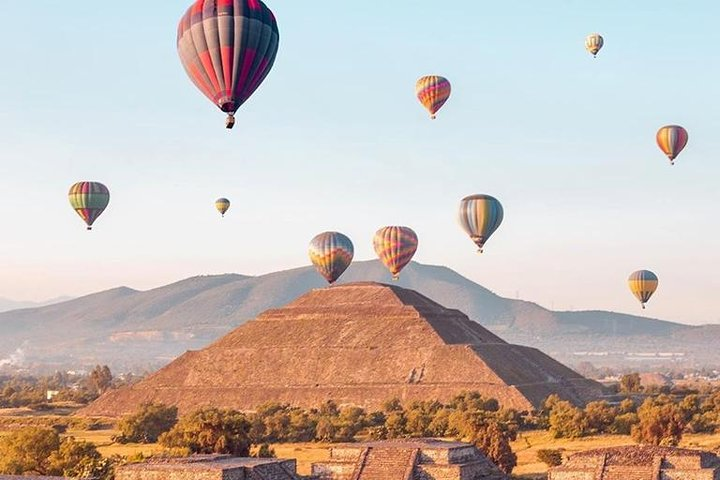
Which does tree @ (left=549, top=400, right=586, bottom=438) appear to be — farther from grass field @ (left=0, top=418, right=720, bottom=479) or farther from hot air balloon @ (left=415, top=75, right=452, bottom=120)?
hot air balloon @ (left=415, top=75, right=452, bottom=120)

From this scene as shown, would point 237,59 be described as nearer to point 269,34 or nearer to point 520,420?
point 269,34

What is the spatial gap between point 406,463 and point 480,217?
74.8 metres

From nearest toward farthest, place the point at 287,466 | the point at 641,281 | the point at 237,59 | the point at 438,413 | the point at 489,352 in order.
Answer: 1. the point at 287,466
2. the point at 237,59
3. the point at 438,413
4. the point at 641,281
5. the point at 489,352

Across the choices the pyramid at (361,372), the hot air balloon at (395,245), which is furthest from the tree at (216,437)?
the hot air balloon at (395,245)

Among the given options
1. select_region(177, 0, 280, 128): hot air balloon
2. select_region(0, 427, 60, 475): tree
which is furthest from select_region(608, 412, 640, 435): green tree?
select_region(177, 0, 280, 128): hot air balloon

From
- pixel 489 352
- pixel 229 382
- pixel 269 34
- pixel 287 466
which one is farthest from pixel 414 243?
pixel 287 466

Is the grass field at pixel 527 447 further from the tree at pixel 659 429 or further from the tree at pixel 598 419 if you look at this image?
the tree at pixel 598 419

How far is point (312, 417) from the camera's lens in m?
148

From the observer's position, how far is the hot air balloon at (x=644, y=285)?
168m

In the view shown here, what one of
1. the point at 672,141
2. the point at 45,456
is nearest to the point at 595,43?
the point at 672,141

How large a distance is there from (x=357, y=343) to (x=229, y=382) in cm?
2094

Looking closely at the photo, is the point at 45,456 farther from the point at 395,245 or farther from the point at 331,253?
the point at 331,253

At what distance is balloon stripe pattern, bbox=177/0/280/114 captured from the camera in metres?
85.6

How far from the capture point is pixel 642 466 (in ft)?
Result: 239
